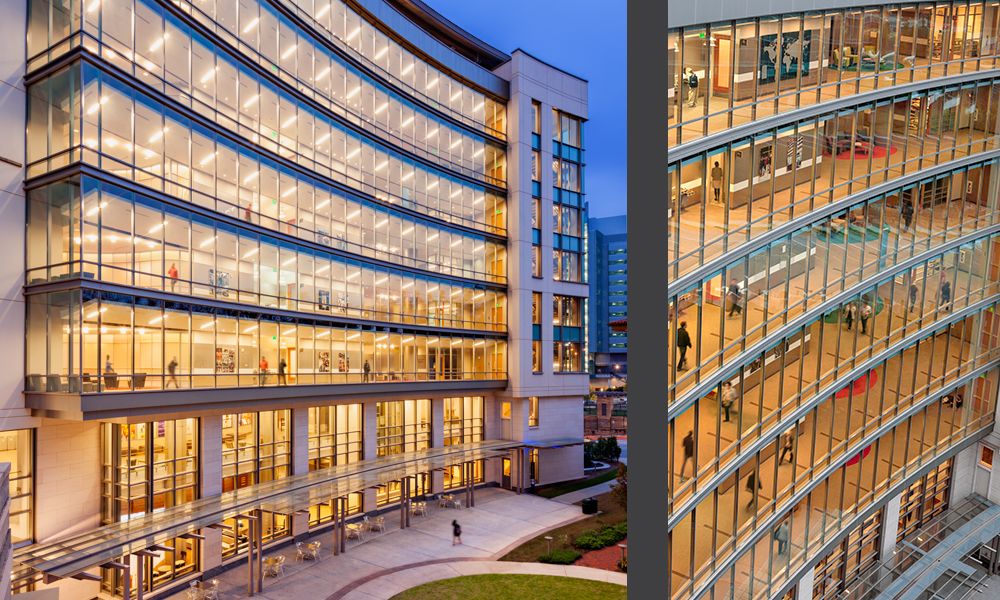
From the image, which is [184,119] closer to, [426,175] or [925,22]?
[426,175]

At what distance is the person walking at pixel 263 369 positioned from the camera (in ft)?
85.8

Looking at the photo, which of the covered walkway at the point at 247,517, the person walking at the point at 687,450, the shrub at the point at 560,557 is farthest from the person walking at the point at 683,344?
the shrub at the point at 560,557

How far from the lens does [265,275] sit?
2658 cm

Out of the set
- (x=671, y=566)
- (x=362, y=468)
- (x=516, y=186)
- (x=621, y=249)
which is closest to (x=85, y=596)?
(x=362, y=468)

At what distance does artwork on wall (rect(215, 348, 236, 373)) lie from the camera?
24.0 meters

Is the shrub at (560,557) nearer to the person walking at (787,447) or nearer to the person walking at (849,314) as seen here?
the person walking at (787,447)

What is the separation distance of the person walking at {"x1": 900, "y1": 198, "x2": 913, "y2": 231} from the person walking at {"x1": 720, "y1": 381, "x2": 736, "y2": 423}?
348 inches

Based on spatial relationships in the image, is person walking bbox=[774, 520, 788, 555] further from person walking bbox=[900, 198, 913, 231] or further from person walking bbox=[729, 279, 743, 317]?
person walking bbox=[900, 198, 913, 231]

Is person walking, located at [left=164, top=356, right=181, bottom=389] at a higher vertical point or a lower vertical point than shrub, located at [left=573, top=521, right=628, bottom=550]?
higher

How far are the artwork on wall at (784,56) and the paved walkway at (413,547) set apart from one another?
2052cm

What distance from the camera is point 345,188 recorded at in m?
30.9

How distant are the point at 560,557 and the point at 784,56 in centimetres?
2034

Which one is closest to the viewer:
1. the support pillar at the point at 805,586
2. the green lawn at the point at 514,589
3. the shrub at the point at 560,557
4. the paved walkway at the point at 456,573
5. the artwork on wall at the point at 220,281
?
the support pillar at the point at 805,586

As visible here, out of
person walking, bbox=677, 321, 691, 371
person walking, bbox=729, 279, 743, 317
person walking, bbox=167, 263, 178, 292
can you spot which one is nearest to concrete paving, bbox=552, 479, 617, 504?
person walking, bbox=167, 263, 178, 292
